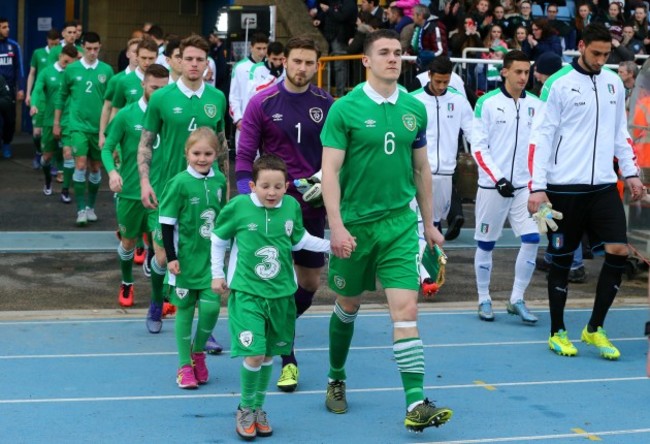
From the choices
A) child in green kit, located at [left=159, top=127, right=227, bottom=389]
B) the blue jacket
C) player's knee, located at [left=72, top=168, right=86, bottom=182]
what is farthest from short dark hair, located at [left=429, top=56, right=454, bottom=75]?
the blue jacket

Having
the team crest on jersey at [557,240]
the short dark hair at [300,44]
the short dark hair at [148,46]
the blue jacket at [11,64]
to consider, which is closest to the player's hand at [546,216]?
the team crest on jersey at [557,240]

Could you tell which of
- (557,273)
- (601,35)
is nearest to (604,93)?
(601,35)

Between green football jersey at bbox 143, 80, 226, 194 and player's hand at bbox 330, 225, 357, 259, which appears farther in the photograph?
green football jersey at bbox 143, 80, 226, 194

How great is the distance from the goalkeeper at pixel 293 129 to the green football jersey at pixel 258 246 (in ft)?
2.15

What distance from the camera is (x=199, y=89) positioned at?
9.14m

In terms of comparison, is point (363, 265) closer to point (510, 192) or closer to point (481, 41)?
point (510, 192)

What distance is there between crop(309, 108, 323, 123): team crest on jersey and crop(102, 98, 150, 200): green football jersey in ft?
9.05

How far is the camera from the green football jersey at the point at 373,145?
23.1 feet

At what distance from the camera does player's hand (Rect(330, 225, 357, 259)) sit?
→ 6879 mm

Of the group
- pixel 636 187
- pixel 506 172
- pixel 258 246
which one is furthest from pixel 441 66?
pixel 258 246

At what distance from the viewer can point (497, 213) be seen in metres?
10.5

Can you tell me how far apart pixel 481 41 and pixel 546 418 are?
470 inches

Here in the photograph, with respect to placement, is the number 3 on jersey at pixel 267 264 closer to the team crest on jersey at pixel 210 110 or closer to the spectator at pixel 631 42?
the team crest on jersey at pixel 210 110

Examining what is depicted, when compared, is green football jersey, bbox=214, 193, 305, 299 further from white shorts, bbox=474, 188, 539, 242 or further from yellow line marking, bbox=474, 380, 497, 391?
white shorts, bbox=474, 188, 539, 242
